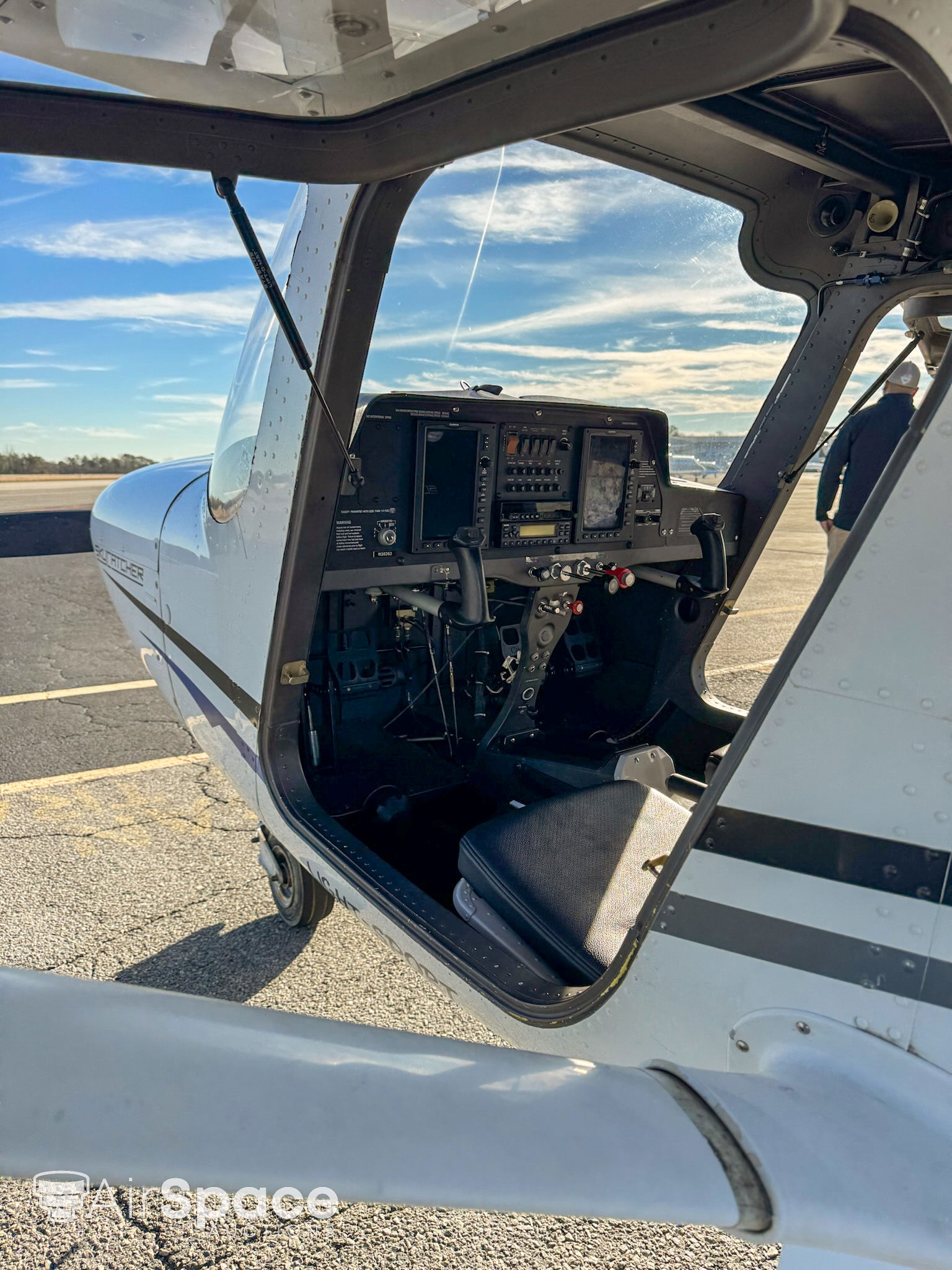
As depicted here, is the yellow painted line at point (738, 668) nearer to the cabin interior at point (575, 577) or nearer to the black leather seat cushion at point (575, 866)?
the cabin interior at point (575, 577)

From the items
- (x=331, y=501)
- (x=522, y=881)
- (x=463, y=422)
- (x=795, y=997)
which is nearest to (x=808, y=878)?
(x=795, y=997)

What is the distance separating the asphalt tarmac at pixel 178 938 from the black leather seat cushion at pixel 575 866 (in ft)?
2.09

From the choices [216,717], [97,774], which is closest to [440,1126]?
[216,717]

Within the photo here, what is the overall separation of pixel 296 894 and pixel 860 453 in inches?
147

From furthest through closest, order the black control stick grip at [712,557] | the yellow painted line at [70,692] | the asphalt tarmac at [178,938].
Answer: the yellow painted line at [70,692], the black control stick grip at [712,557], the asphalt tarmac at [178,938]

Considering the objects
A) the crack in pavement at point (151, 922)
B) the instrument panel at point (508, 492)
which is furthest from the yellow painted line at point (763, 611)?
the crack in pavement at point (151, 922)

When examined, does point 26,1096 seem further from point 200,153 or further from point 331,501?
point 331,501

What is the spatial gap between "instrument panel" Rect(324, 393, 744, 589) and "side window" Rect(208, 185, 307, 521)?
0.32m

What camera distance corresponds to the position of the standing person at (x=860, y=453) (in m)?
3.72

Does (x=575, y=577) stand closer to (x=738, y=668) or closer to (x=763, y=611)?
(x=738, y=668)

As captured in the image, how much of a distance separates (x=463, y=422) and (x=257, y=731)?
1.30 m

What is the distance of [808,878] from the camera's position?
114 centimetres

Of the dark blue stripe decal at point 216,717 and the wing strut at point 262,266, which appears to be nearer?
the wing strut at point 262,266

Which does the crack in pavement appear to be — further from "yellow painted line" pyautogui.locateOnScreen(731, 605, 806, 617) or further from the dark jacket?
"yellow painted line" pyautogui.locateOnScreen(731, 605, 806, 617)
